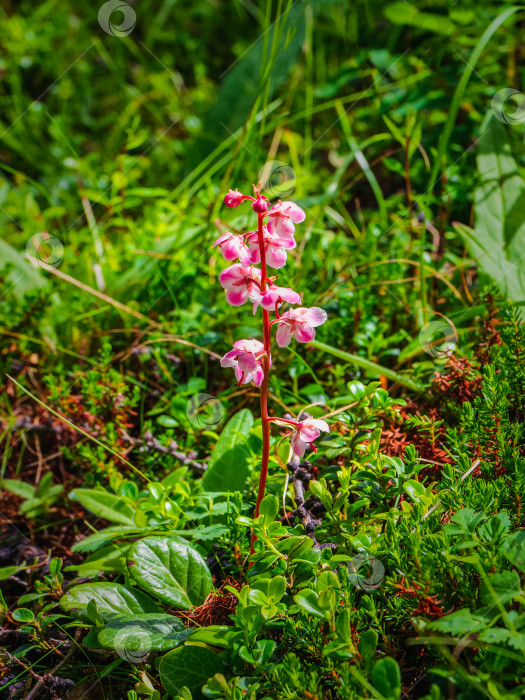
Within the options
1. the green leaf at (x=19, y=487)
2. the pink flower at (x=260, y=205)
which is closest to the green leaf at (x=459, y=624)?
the pink flower at (x=260, y=205)

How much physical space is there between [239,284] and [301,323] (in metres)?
0.13

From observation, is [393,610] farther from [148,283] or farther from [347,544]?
[148,283]

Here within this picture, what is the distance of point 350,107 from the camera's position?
2.56 metres

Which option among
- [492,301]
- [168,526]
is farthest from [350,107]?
[168,526]

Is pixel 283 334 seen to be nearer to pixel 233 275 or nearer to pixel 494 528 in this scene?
pixel 233 275

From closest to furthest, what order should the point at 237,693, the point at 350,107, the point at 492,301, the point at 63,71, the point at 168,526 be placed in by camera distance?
1. the point at 237,693
2. the point at 168,526
3. the point at 492,301
4. the point at 350,107
5. the point at 63,71

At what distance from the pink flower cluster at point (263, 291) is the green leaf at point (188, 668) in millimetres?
381

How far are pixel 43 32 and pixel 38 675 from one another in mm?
3222

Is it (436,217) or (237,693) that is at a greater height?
(436,217)
